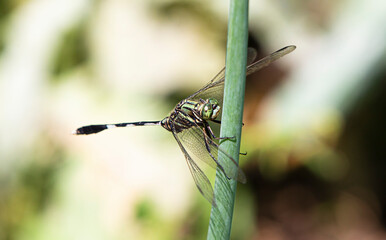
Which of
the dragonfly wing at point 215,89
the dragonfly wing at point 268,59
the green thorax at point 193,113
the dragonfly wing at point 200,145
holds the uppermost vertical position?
the dragonfly wing at point 268,59

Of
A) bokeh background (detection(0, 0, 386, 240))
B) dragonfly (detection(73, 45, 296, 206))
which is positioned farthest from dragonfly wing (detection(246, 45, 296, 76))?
bokeh background (detection(0, 0, 386, 240))

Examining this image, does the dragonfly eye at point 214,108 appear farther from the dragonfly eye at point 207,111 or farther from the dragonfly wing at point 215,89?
the dragonfly wing at point 215,89

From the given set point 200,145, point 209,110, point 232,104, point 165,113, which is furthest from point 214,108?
point 165,113

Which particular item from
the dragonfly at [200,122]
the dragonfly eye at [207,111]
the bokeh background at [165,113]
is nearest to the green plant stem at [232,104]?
the dragonfly at [200,122]

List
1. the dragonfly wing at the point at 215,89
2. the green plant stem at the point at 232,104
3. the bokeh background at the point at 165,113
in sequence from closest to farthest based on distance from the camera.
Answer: the green plant stem at the point at 232,104 → the dragonfly wing at the point at 215,89 → the bokeh background at the point at 165,113

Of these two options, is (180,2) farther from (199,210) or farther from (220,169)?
(220,169)

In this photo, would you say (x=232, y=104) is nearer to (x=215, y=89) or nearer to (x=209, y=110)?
(x=209, y=110)

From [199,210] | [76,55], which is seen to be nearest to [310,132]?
[199,210]

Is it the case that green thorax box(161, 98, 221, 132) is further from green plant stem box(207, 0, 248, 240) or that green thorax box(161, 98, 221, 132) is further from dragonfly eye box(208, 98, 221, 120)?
green plant stem box(207, 0, 248, 240)
